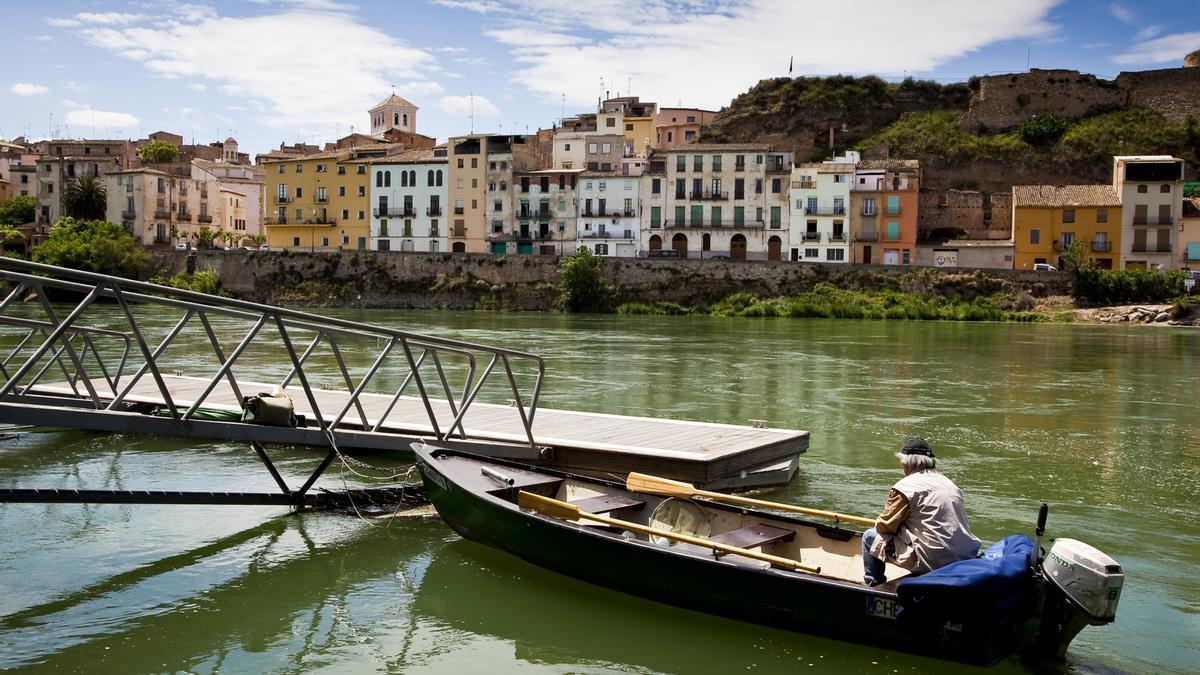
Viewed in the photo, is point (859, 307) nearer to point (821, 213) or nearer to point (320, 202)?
point (821, 213)

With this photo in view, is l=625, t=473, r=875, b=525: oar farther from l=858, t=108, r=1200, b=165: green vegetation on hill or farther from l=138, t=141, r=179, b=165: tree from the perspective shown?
l=138, t=141, r=179, b=165: tree

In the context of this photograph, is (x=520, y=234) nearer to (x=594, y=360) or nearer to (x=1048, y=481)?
(x=594, y=360)

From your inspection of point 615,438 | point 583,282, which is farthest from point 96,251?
point 615,438

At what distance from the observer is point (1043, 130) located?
86688mm

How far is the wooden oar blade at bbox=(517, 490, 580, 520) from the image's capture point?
33.7 feet

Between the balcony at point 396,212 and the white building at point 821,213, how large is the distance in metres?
28.6

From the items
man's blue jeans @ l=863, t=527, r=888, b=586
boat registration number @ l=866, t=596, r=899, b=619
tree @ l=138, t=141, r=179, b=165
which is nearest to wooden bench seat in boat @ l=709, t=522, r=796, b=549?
man's blue jeans @ l=863, t=527, r=888, b=586

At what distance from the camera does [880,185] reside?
242 feet

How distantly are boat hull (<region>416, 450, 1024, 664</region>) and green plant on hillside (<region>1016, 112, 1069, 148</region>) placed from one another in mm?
85742

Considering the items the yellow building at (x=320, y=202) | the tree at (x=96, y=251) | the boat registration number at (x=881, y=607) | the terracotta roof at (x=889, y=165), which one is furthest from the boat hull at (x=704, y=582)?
the yellow building at (x=320, y=202)

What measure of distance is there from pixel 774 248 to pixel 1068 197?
19.7m

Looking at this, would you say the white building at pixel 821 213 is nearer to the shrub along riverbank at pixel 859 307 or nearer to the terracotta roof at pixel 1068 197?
the shrub along riverbank at pixel 859 307

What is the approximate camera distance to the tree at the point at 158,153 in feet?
348

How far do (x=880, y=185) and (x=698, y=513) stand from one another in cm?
6663
